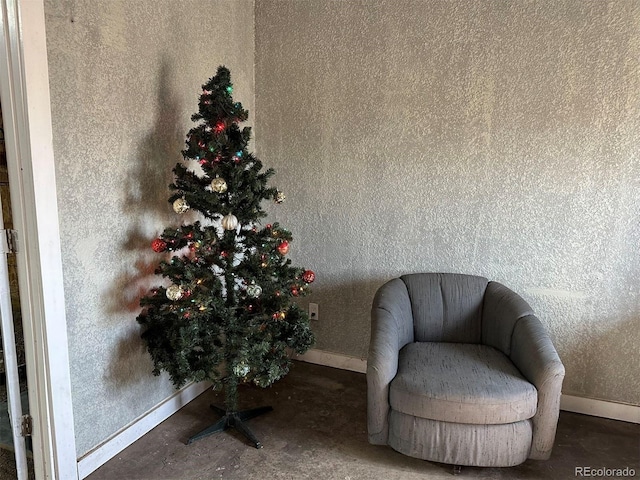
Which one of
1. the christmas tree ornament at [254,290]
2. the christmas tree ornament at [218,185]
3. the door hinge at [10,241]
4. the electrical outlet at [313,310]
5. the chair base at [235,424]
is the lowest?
the chair base at [235,424]

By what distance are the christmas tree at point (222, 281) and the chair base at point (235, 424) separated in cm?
2

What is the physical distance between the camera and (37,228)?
1788mm

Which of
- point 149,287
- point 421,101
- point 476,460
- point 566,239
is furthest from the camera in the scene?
point 421,101

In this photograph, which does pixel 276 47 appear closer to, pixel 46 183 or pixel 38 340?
pixel 46 183

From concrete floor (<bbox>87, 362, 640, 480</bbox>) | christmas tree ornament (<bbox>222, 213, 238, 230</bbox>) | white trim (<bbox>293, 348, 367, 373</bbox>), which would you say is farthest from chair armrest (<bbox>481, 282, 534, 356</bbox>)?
christmas tree ornament (<bbox>222, 213, 238, 230</bbox>)

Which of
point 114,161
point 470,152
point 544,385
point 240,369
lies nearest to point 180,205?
point 114,161

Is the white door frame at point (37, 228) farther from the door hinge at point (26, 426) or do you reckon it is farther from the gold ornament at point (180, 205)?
the gold ornament at point (180, 205)

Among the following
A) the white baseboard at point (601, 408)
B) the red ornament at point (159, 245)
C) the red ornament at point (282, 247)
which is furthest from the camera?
the white baseboard at point (601, 408)

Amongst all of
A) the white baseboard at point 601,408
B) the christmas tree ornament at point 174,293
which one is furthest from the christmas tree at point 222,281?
the white baseboard at point 601,408

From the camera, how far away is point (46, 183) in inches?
71.0

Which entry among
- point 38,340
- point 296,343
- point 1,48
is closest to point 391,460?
point 296,343

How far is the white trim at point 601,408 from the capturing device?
2.58m

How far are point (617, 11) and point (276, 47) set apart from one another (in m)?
1.96

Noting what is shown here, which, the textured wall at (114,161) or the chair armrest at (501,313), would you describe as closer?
the textured wall at (114,161)
